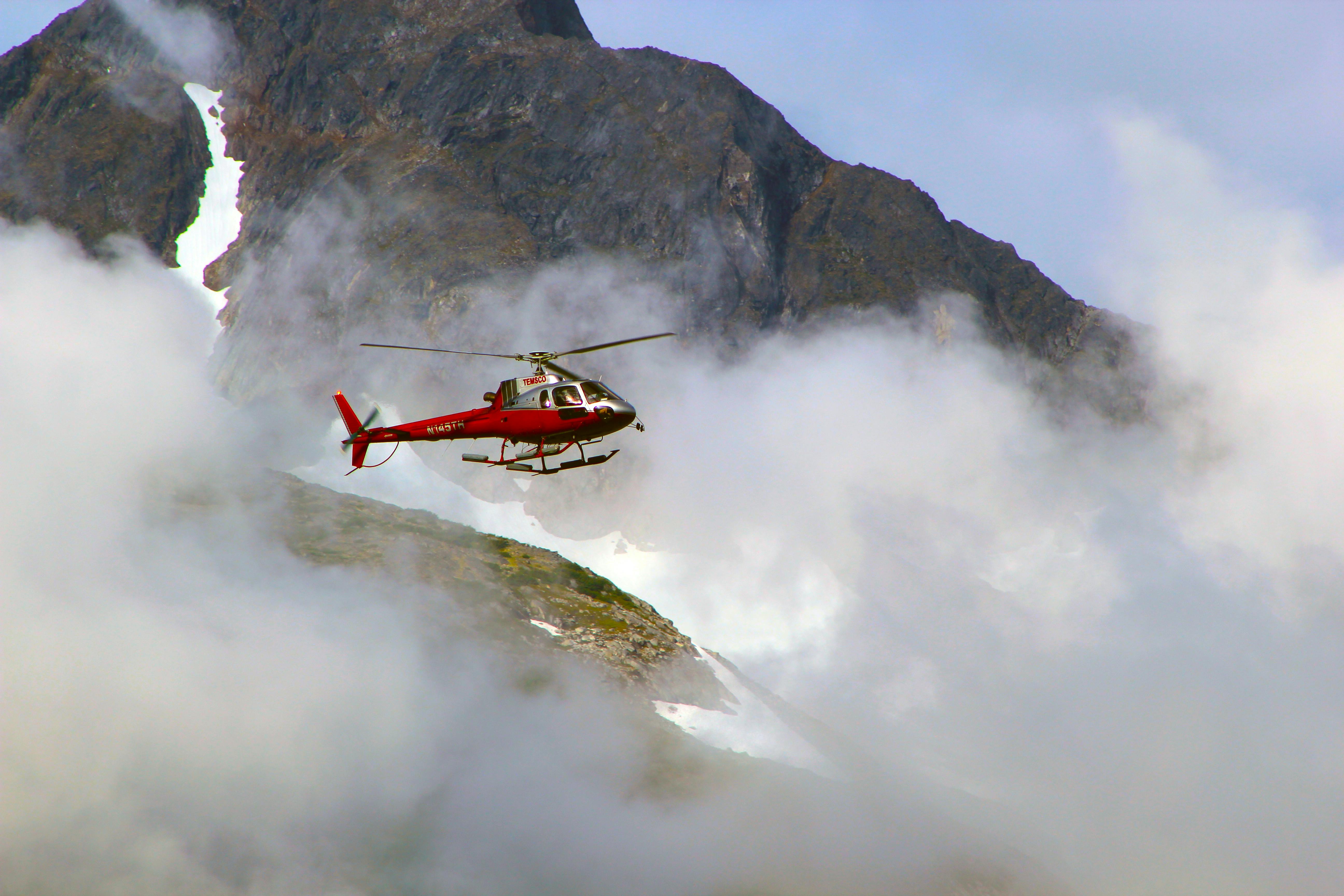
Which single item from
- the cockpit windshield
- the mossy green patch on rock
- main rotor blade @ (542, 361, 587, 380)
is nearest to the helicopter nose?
the cockpit windshield

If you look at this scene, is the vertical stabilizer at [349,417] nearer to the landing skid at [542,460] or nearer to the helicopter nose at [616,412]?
the landing skid at [542,460]

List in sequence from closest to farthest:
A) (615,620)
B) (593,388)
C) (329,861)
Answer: (593,388)
(329,861)
(615,620)

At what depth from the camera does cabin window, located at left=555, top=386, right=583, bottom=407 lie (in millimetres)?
70500

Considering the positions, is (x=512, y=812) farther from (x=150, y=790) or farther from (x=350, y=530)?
(x=150, y=790)

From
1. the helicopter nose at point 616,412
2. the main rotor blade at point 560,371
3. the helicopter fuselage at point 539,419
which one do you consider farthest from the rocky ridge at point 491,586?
the helicopter nose at point 616,412

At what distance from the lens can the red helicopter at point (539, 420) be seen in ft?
230

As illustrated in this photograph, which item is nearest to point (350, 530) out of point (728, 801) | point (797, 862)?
point (728, 801)

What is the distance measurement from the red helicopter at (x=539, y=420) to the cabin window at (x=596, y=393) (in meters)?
0.04

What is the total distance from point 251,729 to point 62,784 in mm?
30966

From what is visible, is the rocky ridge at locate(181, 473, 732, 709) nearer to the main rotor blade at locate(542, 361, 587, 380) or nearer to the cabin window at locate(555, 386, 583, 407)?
the main rotor blade at locate(542, 361, 587, 380)

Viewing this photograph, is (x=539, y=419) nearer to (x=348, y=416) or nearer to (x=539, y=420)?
(x=539, y=420)

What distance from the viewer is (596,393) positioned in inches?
2790

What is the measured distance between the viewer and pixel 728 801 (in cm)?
16612

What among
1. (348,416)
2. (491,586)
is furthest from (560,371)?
(491,586)
